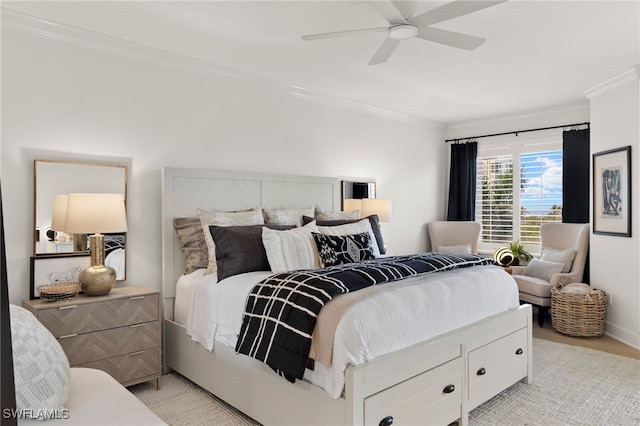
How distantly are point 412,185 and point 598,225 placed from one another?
226cm

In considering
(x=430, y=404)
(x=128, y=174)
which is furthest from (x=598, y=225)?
(x=128, y=174)

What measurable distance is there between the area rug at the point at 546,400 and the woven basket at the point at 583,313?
24.5 inches

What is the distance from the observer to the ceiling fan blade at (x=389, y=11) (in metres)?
2.44

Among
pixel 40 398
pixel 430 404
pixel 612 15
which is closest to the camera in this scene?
pixel 40 398

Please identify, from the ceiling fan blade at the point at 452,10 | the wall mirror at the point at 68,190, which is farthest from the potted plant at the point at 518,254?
the wall mirror at the point at 68,190

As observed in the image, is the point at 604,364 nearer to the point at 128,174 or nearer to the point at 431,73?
the point at 431,73

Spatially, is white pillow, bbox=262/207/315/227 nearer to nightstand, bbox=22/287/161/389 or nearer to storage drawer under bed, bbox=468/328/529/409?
nightstand, bbox=22/287/161/389

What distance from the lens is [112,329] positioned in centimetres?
291

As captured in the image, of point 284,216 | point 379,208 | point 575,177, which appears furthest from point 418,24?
point 575,177

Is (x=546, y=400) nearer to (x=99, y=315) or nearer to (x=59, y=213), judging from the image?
(x=99, y=315)

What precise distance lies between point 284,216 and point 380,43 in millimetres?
1652

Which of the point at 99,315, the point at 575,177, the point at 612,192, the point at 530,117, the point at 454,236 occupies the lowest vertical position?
the point at 99,315

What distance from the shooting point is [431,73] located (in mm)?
4098

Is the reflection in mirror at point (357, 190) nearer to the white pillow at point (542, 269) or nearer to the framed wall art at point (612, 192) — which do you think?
the white pillow at point (542, 269)
